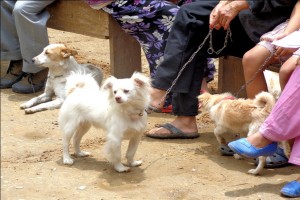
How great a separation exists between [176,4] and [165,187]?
219 cm

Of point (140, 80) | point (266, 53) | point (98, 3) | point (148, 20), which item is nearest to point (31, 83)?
point (98, 3)

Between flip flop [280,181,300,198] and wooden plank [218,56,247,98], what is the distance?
171cm

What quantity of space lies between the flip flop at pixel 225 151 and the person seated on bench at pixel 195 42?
358 millimetres

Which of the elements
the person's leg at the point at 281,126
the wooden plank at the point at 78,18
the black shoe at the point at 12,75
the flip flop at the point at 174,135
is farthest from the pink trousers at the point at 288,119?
the black shoe at the point at 12,75

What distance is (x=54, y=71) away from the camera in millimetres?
5703

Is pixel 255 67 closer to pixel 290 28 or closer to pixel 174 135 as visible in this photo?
pixel 290 28

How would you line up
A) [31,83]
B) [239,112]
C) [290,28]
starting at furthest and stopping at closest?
[31,83]
[239,112]
[290,28]

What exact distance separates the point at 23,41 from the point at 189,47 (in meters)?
1.98

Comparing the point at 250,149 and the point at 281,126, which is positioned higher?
the point at 281,126

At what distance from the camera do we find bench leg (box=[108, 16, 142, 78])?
5.60 m

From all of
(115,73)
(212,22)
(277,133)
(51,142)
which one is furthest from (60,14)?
(277,133)

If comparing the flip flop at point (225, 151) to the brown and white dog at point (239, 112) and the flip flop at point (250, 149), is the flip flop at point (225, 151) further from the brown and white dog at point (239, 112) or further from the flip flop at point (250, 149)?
the flip flop at point (250, 149)

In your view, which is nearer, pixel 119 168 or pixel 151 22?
pixel 119 168

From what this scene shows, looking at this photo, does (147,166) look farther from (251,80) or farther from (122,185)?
(251,80)
